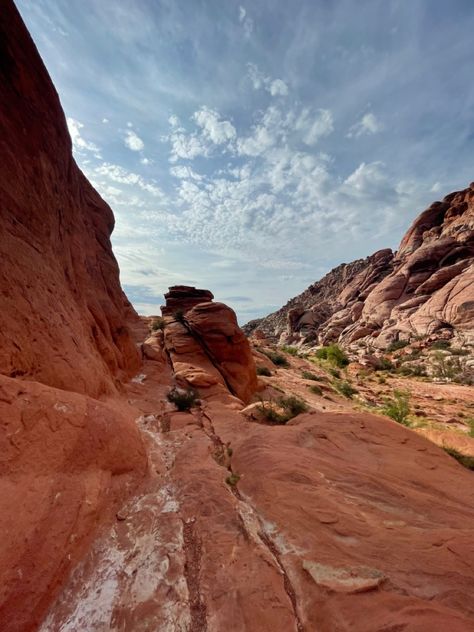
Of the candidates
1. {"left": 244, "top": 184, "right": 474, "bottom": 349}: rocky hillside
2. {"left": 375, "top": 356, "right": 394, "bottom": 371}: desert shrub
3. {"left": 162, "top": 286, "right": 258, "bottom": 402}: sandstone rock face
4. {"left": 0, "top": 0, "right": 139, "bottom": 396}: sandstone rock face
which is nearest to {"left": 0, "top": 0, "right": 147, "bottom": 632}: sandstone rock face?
{"left": 0, "top": 0, "right": 139, "bottom": 396}: sandstone rock face

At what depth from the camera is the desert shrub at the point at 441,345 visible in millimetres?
31245

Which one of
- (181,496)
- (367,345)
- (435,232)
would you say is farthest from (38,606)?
(435,232)

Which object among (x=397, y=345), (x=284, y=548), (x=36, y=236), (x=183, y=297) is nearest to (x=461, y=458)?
(x=284, y=548)

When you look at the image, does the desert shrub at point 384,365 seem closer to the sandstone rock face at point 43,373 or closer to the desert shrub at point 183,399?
the desert shrub at point 183,399

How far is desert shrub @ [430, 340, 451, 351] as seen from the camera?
3125cm

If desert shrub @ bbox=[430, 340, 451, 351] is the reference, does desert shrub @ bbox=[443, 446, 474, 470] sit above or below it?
below

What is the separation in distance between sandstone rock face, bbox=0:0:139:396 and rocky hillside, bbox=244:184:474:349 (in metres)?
39.5

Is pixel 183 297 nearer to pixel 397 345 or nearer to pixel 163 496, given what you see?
pixel 163 496

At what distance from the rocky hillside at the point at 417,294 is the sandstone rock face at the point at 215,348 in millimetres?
30008

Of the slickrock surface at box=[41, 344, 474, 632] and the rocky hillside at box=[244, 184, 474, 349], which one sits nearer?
the slickrock surface at box=[41, 344, 474, 632]

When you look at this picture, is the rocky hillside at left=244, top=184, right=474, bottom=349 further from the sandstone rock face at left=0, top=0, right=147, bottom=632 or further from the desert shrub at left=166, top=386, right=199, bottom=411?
the sandstone rock face at left=0, top=0, right=147, bottom=632

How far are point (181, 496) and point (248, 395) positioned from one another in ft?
37.8

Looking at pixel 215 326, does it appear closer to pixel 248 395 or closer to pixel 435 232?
pixel 248 395

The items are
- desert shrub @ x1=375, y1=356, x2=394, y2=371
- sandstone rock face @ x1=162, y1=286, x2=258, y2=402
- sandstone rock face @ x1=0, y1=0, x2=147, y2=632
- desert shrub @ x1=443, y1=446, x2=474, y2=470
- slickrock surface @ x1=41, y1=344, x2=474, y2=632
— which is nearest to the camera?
slickrock surface @ x1=41, y1=344, x2=474, y2=632
